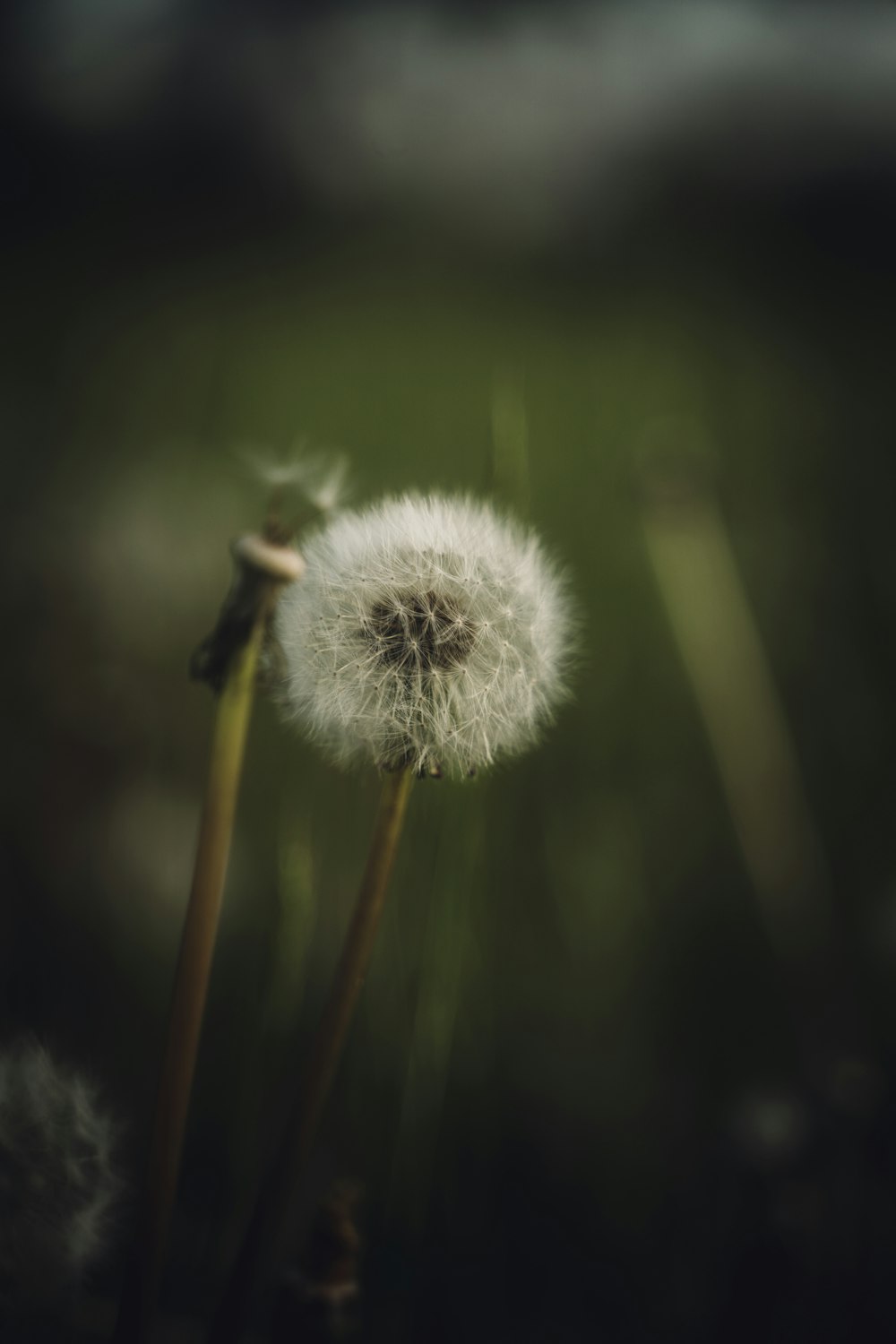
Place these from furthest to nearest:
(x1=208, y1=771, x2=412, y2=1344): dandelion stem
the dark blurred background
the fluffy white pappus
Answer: the dark blurred background, the fluffy white pappus, (x1=208, y1=771, x2=412, y2=1344): dandelion stem

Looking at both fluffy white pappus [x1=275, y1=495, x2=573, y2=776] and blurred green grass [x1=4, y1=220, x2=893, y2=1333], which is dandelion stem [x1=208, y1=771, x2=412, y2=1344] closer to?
fluffy white pappus [x1=275, y1=495, x2=573, y2=776]

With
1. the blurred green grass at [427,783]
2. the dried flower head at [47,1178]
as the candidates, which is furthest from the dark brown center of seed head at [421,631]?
the dried flower head at [47,1178]

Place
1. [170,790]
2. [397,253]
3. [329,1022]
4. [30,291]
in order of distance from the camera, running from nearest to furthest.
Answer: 1. [329,1022]
2. [170,790]
3. [30,291]
4. [397,253]

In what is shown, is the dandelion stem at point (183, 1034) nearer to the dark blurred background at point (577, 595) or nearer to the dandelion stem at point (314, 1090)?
the dandelion stem at point (314, 1090)

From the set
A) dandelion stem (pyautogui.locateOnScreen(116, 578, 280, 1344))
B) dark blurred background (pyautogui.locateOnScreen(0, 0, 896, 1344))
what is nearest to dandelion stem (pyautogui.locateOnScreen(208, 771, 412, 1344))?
dandelion stem (pyautogui.locateOnScreen(116, 578, 280, 1344))

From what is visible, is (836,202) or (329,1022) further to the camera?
(836,202)

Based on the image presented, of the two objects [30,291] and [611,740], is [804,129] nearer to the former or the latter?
[611,740]

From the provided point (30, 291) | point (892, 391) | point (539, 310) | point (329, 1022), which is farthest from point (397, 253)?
point (329, 1022)
